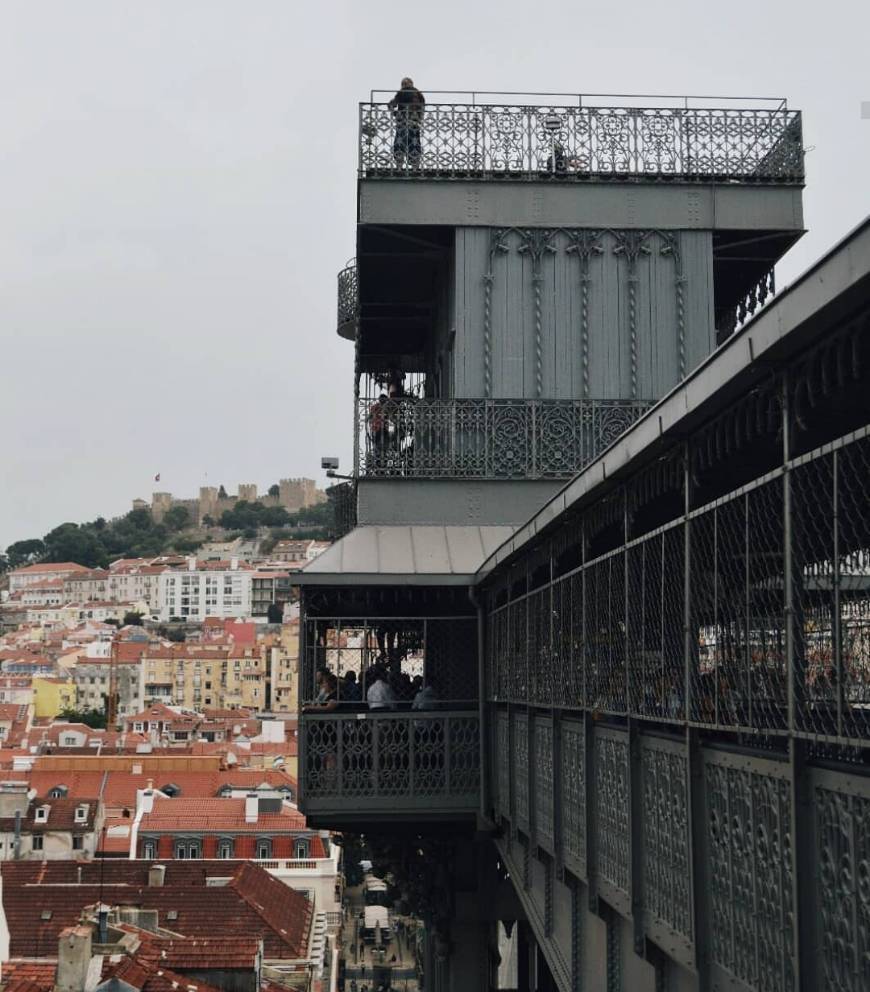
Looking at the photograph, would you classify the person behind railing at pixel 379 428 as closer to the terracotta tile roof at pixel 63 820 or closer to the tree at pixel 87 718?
the terracotta tile roof at pixel 63 820

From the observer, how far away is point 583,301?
1608 centimetres

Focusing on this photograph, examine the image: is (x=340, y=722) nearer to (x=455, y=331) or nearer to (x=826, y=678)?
(x=455, y=331)

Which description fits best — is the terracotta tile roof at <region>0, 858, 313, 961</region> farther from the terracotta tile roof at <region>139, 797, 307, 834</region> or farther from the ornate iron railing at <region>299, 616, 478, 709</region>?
the ornate iron railing at <region>299, 616, 478, 709</region>

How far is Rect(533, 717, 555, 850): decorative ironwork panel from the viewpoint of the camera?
9477 millimetres

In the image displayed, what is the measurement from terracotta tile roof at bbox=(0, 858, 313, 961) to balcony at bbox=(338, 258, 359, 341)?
79.4 feet

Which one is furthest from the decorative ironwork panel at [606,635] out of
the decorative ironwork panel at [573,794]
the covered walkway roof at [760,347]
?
the covered walkway roof at [760,347]

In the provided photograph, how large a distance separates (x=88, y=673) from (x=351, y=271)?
15043cm

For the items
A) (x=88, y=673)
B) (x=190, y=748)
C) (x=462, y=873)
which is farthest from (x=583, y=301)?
(x=88, y=673)

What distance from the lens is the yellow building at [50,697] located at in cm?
15350

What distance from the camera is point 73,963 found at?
29984 millimetres

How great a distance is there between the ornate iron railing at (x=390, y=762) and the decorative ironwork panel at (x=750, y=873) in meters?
8.24

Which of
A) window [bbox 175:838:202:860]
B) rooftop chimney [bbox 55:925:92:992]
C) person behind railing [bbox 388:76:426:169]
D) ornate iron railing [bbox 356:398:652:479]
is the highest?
person behind railing [bbox 388:76:426:169]

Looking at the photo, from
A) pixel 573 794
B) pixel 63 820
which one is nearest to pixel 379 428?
pixel 573 794

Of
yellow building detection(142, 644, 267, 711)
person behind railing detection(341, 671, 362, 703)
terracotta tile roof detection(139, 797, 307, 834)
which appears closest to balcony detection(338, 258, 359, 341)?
person behind railing detection(341, 671, 362, 703)
